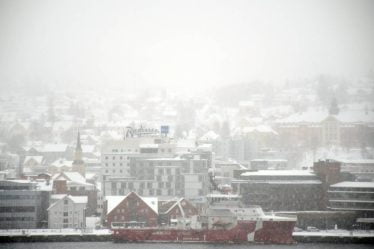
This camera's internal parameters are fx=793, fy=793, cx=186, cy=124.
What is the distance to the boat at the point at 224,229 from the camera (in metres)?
58.9

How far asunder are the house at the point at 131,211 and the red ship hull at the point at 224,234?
395 cm

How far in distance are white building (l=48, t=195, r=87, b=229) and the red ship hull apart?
5.67 m

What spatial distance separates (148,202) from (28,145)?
6789cm

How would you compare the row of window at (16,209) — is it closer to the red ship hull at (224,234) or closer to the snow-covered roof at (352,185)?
the red ship hull at (224,234)

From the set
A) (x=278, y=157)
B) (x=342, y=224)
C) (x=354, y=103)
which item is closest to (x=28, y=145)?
(x=278, y=157)

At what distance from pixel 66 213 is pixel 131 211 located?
17.3 ft

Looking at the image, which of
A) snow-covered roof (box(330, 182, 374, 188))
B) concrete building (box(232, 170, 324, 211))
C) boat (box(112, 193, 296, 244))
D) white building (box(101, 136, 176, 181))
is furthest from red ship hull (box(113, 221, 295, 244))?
white building (box(101, 136, 176, 181))

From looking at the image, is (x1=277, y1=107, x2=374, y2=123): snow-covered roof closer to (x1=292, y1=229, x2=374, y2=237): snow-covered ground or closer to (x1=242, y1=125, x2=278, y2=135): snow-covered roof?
(x1=242, y1=125, x2=278, y2=135): snow-covered roof

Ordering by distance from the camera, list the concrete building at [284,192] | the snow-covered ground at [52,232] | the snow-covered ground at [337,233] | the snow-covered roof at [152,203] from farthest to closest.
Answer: the concrete building at [284,192] → the snow-covered roof at [152,203] → the snow-covered ground at [52,232] → the snow-covered ground at [337,233]

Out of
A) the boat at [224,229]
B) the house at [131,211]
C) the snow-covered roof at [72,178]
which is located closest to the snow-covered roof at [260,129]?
the snow-covered roof at [72,178]

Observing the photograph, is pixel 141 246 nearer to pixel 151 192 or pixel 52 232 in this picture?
pixel 52 232

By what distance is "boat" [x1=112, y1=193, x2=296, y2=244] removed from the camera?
58.9 metres

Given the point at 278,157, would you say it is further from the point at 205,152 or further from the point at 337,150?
the point at 205,152

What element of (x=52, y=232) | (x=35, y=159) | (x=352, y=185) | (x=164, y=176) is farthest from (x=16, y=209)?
(x=35, y=159)
